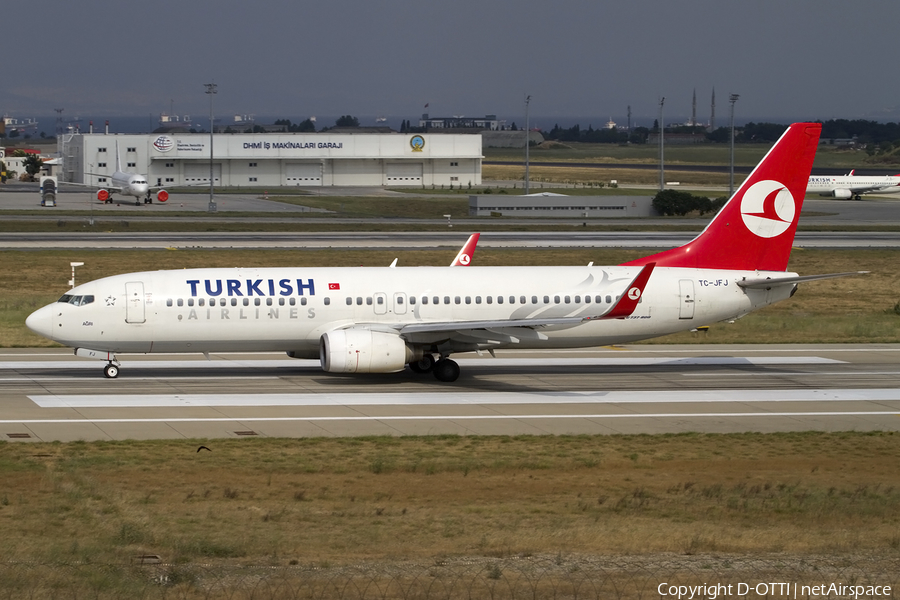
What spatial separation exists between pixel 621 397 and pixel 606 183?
148m

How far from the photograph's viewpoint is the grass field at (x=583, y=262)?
167 feet

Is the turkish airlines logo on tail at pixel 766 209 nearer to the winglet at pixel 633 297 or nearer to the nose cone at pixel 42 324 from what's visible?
the winglet at pixel 633 297

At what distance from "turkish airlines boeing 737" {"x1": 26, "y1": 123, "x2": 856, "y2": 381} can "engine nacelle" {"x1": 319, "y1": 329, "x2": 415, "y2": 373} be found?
0.04 metres

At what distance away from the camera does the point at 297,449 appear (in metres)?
27.7

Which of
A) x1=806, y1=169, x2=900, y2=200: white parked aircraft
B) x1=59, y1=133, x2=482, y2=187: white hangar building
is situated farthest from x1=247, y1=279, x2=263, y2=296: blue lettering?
x1=59, y1=133, x2=482, y2=187: white hangar building

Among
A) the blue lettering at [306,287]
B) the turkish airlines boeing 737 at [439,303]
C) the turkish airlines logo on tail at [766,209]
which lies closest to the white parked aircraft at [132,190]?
the turkish airlines boeing 737 at [439,303]

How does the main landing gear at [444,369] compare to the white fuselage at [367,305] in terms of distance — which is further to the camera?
the main landing gear at [444,369]

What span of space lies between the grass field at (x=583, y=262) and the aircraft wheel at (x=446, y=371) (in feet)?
49.5

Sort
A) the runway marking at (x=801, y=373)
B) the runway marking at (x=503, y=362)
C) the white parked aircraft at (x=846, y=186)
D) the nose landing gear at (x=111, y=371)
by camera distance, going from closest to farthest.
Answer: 1. the nose landing gear at (x=111, y=371)
2. the runway marking at (x=801, y=373)
3. the runway marking at (x=503, y=362)
4. the white parked aircraft at (x=846, y=186)

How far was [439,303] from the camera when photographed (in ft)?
126

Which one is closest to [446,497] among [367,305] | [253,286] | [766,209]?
[367,305]

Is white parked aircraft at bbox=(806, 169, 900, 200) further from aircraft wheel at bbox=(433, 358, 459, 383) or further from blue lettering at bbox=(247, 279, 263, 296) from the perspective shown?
blue lettering at bbox=(247, 279, 263, 296)

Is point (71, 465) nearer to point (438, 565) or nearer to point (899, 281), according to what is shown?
point (438, 565)

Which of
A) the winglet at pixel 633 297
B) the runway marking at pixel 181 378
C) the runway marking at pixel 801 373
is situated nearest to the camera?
Answer: the winglet at pixel 633 297
